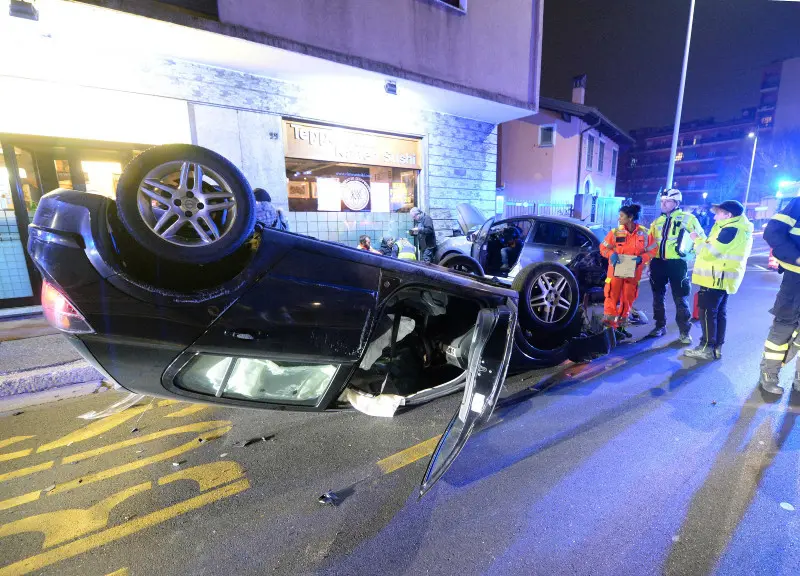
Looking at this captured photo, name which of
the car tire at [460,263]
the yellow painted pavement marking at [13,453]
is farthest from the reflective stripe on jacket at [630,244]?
the yellow painted pavement marking at [13,453]

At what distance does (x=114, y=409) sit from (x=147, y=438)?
0.78 meters

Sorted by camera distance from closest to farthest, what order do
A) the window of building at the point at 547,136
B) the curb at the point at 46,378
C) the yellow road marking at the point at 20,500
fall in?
the yellow road marking at the point at 20,500, the curb at the point at 46,378, the window of building at the point at 547,136

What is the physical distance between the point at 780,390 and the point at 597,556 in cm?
311

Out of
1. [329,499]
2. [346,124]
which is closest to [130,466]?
[329,499]

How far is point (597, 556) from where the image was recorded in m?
1.80

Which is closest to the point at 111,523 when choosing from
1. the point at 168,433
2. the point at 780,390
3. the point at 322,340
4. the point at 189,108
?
the point at 168,433

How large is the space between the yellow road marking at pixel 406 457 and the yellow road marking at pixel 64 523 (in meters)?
1.59

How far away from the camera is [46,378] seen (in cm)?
371

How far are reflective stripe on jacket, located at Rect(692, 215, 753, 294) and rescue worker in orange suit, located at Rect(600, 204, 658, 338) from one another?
707 millimetres

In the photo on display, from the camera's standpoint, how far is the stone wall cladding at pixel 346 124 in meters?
5.93

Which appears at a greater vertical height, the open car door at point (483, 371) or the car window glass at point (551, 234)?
the car window glass at point (551, 234)

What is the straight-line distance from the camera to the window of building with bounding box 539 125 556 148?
59.4 feet

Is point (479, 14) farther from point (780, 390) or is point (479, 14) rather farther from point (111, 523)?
point (111, 523)

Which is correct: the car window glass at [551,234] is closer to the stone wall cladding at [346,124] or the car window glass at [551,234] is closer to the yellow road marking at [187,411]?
the stone wall cladding at [346,124]
